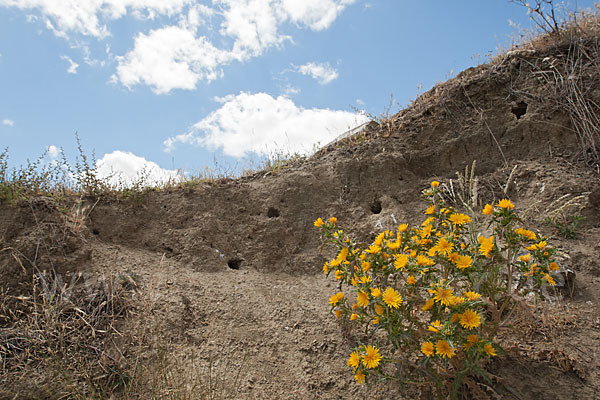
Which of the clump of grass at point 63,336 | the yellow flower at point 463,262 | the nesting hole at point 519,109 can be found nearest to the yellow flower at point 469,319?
the yellow flower at point 463,262

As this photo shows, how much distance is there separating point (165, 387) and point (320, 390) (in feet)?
3.78

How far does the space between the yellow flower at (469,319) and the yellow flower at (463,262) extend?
243mm

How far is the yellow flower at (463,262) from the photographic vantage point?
82.2 inches

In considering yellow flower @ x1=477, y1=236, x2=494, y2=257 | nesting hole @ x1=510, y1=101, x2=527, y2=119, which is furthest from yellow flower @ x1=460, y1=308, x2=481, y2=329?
nesting hole @ x1=510, y1=101, x2=527, y2=119

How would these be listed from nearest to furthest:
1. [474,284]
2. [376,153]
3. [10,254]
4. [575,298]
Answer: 1. [474,284]
2. [575,298]
3. [10,254]
4. [376,153]

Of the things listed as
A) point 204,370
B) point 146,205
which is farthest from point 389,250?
point 146,205

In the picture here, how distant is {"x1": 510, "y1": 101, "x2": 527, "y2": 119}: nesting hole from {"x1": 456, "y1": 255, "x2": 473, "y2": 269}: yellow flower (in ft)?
13.1

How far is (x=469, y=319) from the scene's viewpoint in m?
1.94

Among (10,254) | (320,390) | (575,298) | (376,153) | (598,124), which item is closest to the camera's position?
(320,390)

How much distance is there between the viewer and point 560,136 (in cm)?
479

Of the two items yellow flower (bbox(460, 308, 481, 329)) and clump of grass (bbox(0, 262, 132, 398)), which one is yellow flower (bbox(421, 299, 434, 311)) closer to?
yellow flower (bbox(460, 308, 481, 329))

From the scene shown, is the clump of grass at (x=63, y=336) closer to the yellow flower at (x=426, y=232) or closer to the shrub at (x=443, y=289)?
the shrub at (x=443, y=289)

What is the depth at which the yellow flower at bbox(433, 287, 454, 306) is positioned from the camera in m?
1.96

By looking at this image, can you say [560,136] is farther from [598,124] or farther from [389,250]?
[389,250]
